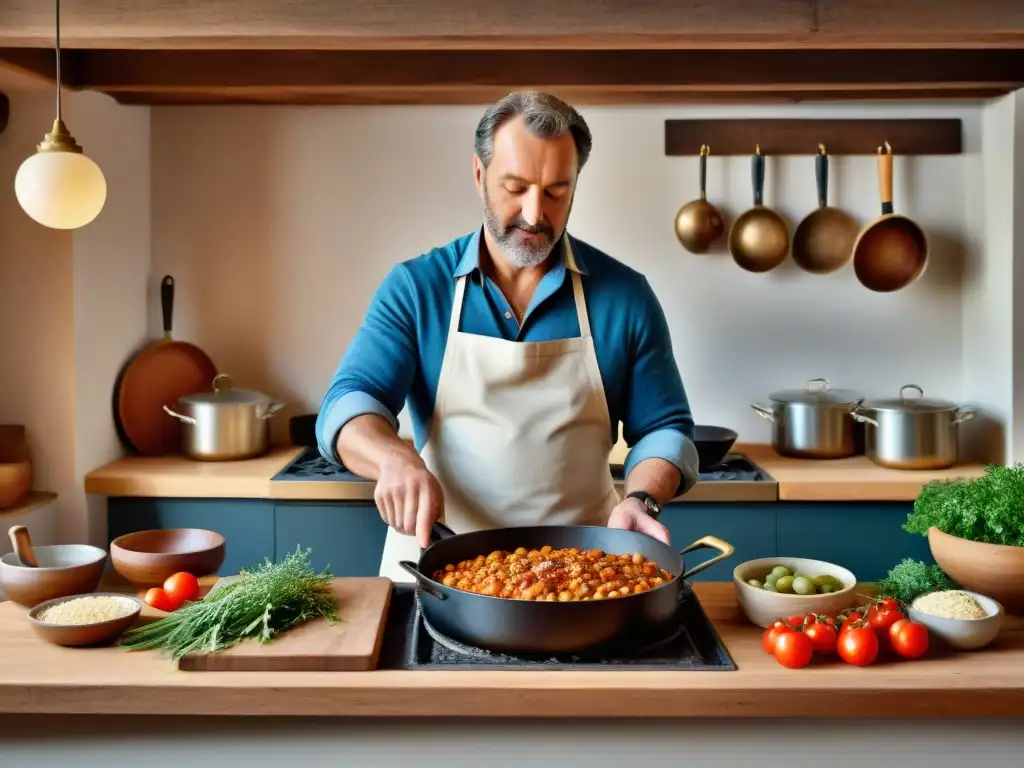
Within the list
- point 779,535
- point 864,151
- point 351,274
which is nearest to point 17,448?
point 351,274

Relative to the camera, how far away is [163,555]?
2123 millimetres

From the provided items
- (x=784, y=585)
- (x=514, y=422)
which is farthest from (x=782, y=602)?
(x=514, y=422)

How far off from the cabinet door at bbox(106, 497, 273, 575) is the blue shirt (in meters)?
1.24

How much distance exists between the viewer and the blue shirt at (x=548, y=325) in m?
2.42

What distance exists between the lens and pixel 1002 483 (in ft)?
6.63

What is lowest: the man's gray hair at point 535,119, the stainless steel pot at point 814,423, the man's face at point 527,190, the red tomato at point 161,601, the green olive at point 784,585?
the red tomato at point 161,601

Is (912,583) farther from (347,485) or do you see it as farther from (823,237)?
(823,237)

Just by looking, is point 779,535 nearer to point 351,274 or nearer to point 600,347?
point 600,347

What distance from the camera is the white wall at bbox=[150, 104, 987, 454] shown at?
413 cm

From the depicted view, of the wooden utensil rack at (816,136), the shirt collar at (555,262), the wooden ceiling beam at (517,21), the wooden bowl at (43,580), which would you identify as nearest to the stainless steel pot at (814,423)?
the wooden utensil rack at (816,136)

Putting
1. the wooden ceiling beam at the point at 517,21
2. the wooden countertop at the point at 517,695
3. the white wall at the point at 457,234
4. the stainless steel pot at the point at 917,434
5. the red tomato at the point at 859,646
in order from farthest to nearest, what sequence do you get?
the white wall at the point at 457,234, the stainless steel pot at the point at 917,434, the wooden ceiling beam at the point at 517,21, the red tomato at the point at 859,646, the wooden countertop at the point at 517,695

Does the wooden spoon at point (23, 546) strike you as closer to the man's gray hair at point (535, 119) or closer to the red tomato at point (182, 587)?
the red tomato at point (182, 587)

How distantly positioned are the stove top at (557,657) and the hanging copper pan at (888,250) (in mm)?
2532

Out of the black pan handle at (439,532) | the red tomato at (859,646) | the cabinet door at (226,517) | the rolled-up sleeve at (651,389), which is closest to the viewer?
the red tomato at (859,646)
